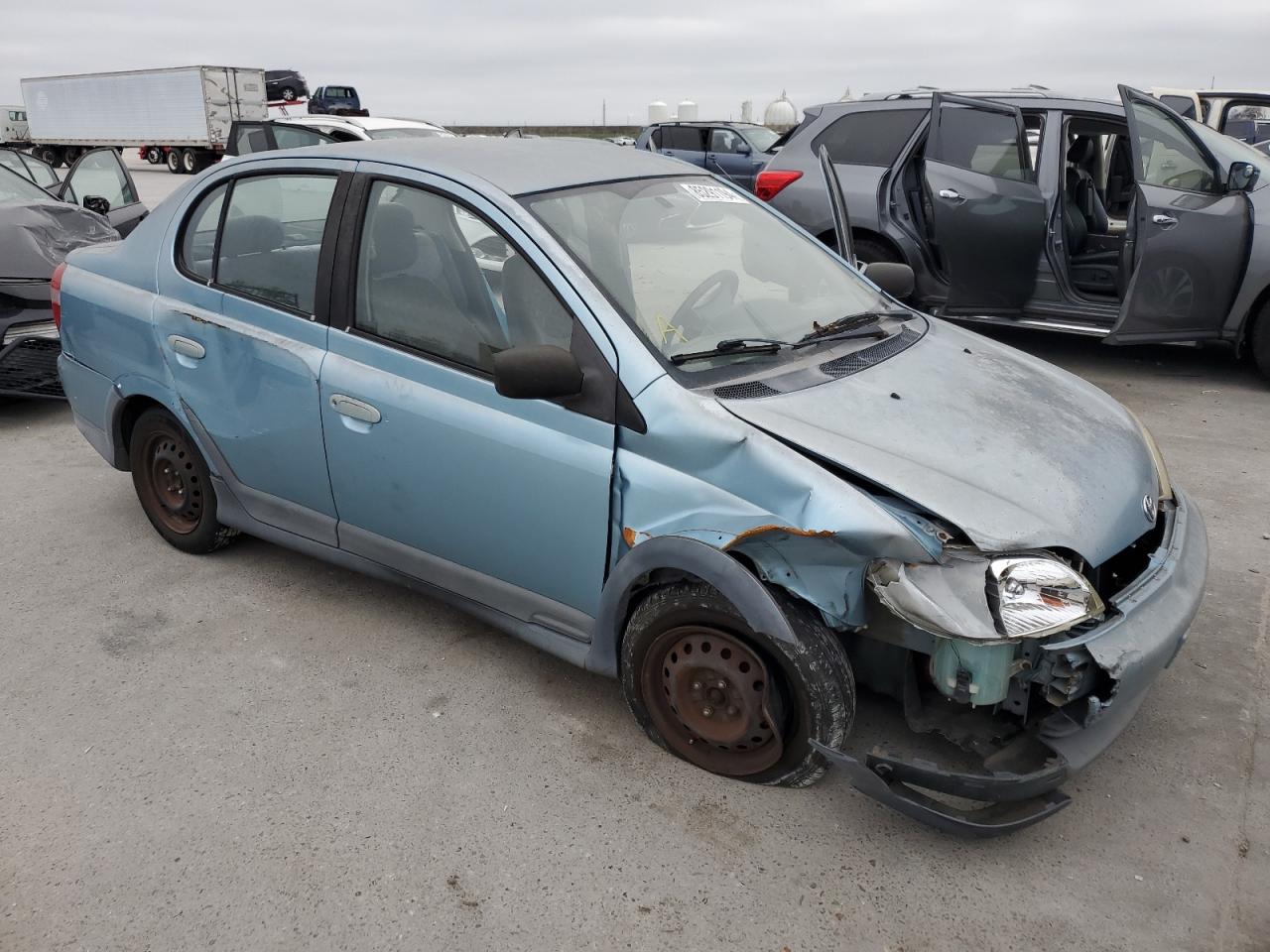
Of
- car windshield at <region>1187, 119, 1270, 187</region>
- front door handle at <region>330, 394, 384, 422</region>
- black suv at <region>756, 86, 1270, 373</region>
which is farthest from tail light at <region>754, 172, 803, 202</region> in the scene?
front door handle at <region>330, 394, 384, 422</region>

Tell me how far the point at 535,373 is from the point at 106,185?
23.6 feet

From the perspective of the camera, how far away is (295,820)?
2779 mm

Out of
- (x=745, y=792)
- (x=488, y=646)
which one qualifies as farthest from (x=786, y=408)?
(x=488, y=646)

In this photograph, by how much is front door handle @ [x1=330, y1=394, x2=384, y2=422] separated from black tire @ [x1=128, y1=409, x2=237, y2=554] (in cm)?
101

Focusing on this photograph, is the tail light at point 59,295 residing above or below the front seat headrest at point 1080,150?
below

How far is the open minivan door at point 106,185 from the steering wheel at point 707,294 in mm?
6331

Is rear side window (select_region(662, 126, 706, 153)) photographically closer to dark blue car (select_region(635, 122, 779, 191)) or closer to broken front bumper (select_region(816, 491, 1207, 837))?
dark blue car (select_region(635, 122, 779, 191))

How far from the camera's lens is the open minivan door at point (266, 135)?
12133 millimetres

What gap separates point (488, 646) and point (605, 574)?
3.04 ft

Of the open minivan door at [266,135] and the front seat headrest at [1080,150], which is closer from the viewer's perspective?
the front seat headrest at [1080,150]

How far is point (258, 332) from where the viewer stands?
3.62 m

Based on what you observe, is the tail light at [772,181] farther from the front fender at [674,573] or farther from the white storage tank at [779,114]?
the white storage tank at [779,114]

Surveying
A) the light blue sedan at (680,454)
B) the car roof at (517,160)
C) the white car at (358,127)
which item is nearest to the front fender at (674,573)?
the light blue sedan at (680,454)

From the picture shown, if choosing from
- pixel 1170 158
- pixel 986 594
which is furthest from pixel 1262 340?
pixel 986 594
